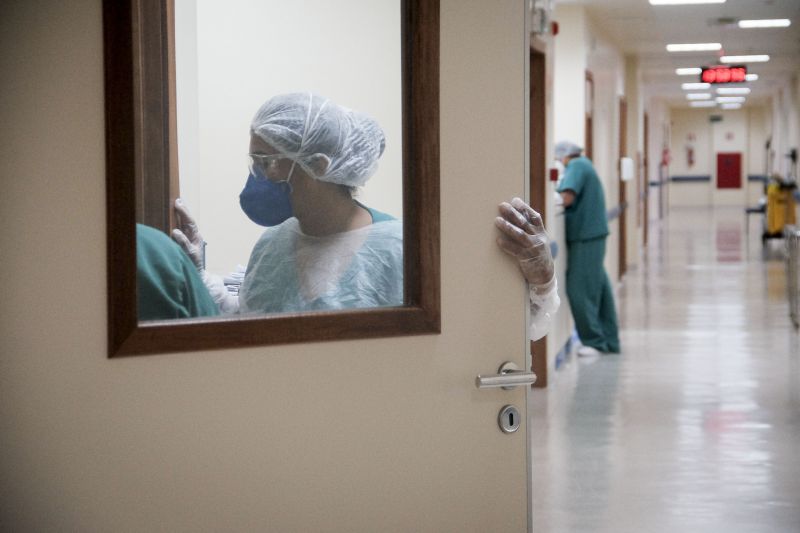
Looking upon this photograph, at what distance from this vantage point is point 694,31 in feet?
38.2

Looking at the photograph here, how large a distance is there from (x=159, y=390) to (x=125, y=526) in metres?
0.23

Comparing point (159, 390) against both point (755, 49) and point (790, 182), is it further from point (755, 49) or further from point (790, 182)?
point (790, 182)

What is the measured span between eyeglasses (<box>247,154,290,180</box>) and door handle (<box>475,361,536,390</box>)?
0.54 metres

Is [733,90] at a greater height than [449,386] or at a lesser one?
greater

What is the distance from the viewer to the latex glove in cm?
182

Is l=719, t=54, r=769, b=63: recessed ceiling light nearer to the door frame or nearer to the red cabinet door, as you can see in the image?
the door frame

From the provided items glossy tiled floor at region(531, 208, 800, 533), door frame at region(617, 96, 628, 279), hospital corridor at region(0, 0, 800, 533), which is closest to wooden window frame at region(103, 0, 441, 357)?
hospital corridor at region(0, 0, 800, 533)

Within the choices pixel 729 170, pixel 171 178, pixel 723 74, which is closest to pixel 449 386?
pixel 171 178

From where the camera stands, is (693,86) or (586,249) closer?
(586,249)

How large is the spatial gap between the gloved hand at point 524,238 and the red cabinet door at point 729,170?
3213cm

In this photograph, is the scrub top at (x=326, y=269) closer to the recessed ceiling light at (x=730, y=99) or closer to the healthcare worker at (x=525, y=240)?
the healthcare worker at (x=525, y=240)

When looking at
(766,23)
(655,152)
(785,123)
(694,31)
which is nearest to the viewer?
(766,23)

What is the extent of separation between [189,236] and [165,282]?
13cm

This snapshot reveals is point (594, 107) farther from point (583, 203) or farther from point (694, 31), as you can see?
point (583, 203)
